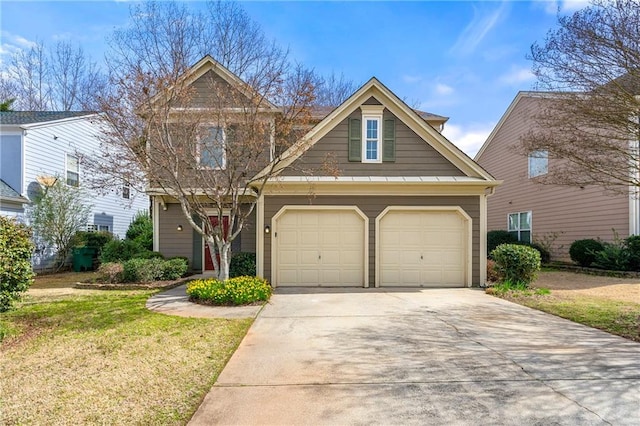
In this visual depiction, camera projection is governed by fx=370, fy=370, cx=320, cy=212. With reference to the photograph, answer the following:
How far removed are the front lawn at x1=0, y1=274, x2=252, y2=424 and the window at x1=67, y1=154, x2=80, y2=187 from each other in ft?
35.3

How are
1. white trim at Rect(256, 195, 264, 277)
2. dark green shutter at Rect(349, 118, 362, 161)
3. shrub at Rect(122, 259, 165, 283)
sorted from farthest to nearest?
dark green shutter at Rect(349, 118, 362, 161) < shrub at Rect(122, 259, 165, 283) < white trim at Rect(256, 195, 264, 277)

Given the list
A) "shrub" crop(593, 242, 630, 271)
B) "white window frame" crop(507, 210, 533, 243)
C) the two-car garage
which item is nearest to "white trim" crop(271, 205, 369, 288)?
the two-car garage

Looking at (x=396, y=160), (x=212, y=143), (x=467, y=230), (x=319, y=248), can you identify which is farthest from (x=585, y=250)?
(x=212, y=143)

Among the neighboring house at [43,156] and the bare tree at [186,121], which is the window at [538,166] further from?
the neighboring house at [43,156]

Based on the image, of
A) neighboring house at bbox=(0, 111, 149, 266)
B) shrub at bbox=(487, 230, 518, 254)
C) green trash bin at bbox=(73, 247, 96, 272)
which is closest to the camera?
neighboring house at bbox=(0, 111, 149, 266)

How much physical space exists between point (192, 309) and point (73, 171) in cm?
1347

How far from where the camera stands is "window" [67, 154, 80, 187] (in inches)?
675

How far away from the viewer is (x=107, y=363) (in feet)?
16.3

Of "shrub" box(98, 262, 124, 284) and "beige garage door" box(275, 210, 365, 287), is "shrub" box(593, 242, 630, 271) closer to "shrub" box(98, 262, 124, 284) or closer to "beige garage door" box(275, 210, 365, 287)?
"beige garage door" box(275, 210, 365, 287)

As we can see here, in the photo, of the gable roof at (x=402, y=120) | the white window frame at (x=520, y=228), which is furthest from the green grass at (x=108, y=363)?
the white window frame at (x=520, y=228)

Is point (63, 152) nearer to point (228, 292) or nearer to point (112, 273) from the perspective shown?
point (112, 273)

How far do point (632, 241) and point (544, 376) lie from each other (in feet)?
41.1

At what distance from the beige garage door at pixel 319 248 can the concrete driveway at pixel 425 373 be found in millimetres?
3630

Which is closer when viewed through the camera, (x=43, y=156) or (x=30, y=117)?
(x=43, y=156)
